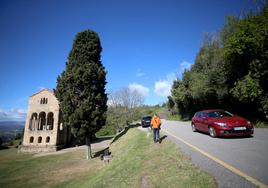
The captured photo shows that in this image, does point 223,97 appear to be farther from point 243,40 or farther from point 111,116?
point 111,116

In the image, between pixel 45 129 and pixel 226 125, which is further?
pixel 45 129

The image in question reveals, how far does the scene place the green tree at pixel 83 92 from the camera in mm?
20891

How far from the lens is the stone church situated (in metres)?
36.2

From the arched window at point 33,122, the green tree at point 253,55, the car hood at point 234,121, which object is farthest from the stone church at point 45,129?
the car hood at point 234,121

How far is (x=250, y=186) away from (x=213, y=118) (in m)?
7.17

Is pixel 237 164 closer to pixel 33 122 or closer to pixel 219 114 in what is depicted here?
pixel 219 114

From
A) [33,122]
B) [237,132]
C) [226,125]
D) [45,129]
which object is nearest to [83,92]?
[226,125]

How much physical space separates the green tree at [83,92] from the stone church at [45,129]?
1771 centimetres

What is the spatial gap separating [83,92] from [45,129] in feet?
76.9

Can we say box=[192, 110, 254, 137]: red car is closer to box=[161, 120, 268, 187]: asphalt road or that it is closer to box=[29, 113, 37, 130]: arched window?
box=[161, 120, 268, 187]: asphalt road

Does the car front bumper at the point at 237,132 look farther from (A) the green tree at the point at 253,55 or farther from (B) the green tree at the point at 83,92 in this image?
(B) the green tree at the point at 83,92

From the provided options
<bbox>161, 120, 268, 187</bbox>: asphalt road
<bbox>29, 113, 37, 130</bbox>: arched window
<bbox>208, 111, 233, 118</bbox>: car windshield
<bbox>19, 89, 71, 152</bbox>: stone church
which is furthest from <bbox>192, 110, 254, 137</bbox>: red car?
<bbox>29, 113, 37, 130</bbox>: arched window

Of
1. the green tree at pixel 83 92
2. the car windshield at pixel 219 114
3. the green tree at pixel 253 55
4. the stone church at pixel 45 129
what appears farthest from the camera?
the stone church at pixel 45 129

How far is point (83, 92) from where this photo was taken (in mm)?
21234
